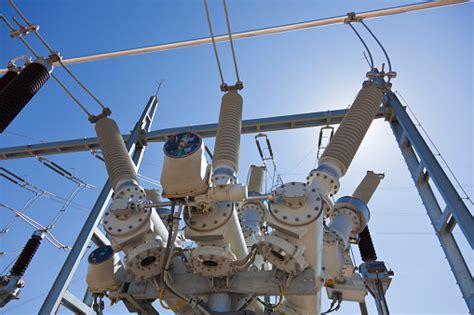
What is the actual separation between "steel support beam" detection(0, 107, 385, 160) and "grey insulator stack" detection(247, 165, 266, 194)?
1194 millimetres

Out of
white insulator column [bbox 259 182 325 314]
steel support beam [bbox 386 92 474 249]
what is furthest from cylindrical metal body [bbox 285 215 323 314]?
steel support beam [bbox 386 92 474 249]

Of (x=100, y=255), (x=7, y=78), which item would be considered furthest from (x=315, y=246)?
(x=7, y=78)

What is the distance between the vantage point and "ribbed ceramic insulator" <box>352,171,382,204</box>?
365 centimetres

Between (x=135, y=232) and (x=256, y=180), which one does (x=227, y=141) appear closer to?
(x=135, y=232)

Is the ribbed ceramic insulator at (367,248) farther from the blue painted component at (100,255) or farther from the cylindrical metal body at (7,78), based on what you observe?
the cylindrical metal body at (7,78)

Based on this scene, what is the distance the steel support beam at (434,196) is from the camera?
3264 mm

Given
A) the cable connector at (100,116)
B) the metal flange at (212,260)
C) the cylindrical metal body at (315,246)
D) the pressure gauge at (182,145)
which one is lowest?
the metal flange at (212,260)

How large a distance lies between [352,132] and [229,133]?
2.65 feet

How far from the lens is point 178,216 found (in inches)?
83.4

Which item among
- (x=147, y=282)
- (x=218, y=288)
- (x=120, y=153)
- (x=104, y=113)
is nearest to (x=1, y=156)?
(x=104, y=113)

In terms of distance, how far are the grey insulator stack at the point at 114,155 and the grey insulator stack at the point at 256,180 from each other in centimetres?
193

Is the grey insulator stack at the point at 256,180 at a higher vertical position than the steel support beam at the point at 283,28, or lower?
lower

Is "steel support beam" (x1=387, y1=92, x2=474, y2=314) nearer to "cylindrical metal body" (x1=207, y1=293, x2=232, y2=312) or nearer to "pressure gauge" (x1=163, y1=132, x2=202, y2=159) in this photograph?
"cylindrical metal body" (x1=207, y1=293, x2=232, y2=312)

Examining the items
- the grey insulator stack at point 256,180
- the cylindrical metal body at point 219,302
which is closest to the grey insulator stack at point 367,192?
the grey insulator stack at point 256,180
